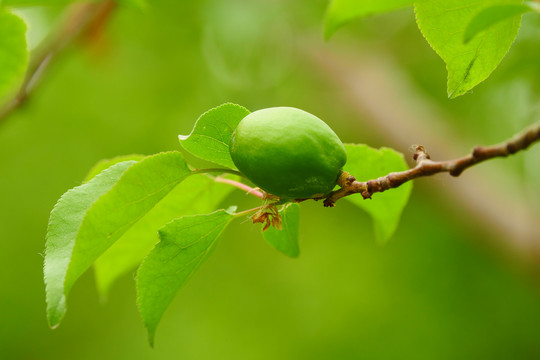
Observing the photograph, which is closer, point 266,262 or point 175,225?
point 175,225

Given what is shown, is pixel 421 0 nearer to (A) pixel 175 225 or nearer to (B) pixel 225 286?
(A) pixel 175 225

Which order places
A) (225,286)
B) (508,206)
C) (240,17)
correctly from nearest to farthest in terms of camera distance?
(508,206)
(240,17)
(225,286)

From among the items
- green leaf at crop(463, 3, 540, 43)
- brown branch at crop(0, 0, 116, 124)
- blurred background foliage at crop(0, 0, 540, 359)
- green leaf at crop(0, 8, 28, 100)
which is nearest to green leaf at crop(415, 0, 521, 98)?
green leaf at crop(463, 3, 540, 43)

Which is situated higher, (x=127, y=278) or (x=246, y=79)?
(x=246, y=79)

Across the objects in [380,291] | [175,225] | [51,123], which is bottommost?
[380,291]

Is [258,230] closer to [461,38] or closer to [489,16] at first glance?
[461,38]

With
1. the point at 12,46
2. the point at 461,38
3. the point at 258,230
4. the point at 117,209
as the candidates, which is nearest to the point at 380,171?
the point at 461,38

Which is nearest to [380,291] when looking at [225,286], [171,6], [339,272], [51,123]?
[339,272]
